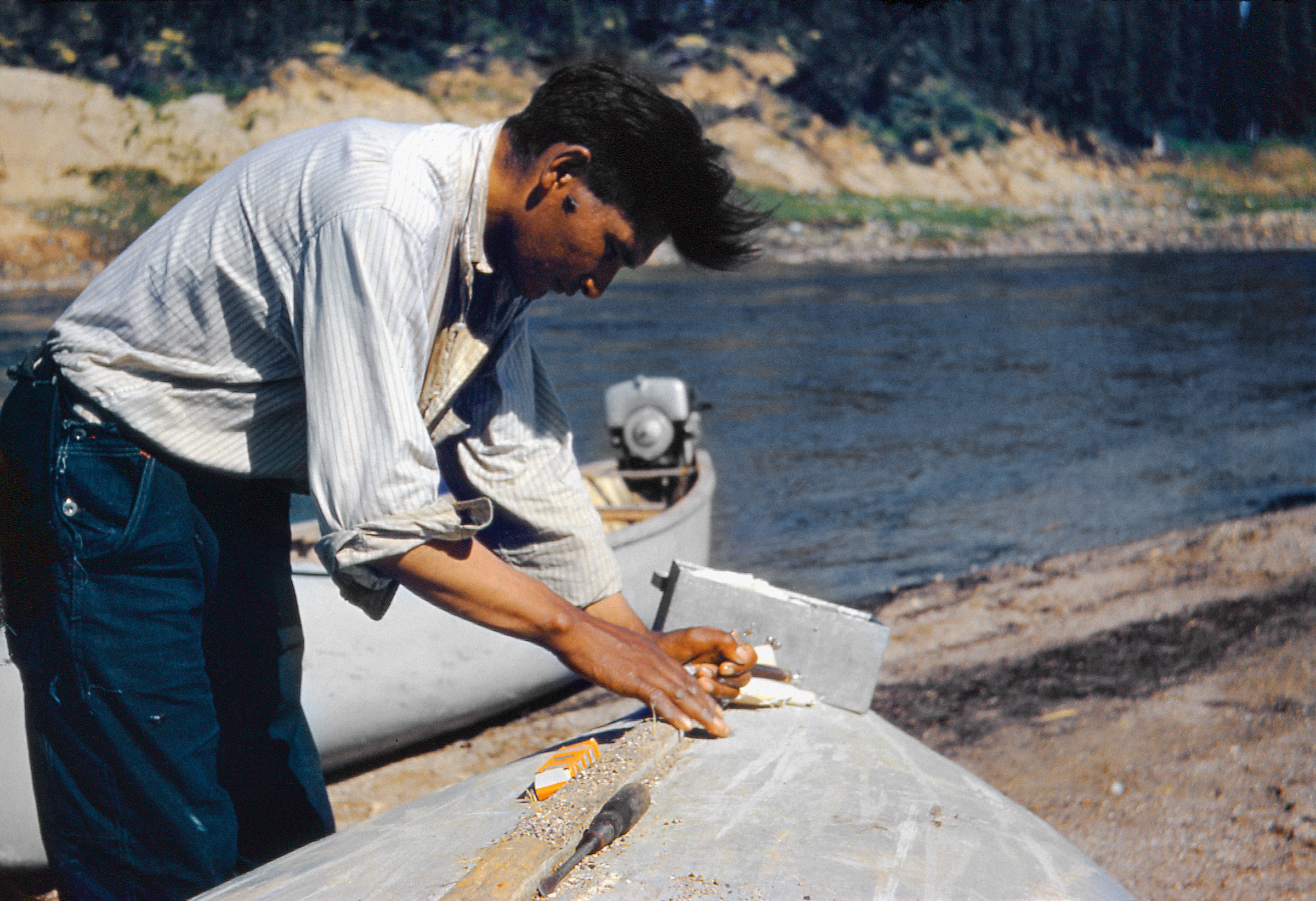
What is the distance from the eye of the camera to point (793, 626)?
8.12 feet

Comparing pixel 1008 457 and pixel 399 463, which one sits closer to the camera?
Answer: pixel 399 463

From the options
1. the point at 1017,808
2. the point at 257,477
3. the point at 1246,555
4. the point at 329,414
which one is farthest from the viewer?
the point at 1246,555

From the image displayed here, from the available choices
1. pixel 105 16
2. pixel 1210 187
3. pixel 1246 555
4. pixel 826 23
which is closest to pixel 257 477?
pixel 1246 555

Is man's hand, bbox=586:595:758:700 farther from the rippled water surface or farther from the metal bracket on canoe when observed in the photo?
the rippled water surface

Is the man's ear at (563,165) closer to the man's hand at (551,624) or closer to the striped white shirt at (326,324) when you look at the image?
the striped white shirt at (326,324)

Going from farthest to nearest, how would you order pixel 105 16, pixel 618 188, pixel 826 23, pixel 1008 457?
pixel 826 23
pixel 105 16
pixel 1008 457
pixel 618 188

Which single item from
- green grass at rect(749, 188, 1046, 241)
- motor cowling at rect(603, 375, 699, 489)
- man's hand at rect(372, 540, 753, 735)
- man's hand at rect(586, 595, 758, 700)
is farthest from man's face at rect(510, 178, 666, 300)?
green grass at rect(749, 188, 1046, 241)

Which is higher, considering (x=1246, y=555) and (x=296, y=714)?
(x=296, y=714)

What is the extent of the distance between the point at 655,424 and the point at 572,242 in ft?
19.3

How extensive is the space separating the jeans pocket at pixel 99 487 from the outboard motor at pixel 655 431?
227 inches

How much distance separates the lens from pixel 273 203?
5.01ft

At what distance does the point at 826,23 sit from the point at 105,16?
Result: 134ft

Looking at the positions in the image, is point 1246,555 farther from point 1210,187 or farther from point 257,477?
point 1210,187

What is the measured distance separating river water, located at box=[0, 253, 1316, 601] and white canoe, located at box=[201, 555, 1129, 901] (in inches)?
86.3
